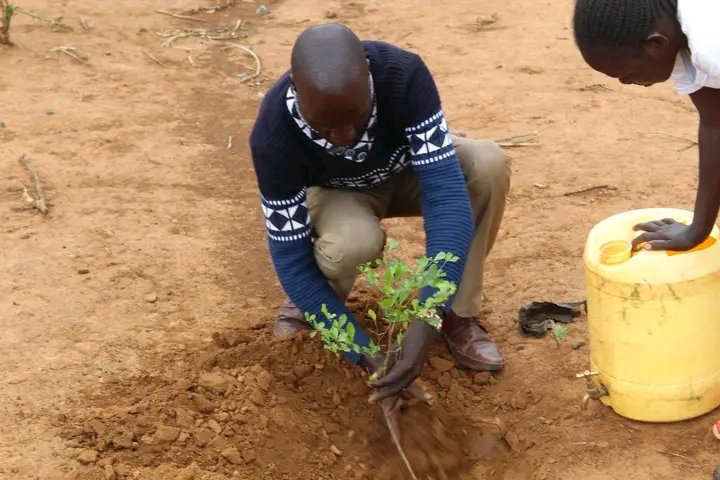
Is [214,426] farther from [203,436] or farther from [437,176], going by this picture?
[437,176]

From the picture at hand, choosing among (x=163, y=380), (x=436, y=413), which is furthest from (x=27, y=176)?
(x=436, y=413)

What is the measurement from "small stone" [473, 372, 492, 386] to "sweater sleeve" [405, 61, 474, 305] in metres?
0.48

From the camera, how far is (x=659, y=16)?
88.0 inches

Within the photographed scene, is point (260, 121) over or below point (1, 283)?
over

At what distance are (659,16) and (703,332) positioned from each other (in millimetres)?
841

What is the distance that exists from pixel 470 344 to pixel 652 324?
74 cm

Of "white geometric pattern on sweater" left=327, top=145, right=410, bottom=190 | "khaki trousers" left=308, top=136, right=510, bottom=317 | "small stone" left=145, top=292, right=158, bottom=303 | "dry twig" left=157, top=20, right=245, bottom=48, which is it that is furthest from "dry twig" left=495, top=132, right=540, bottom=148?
"dry twig" left=157, top=20, right=245, bottom=48

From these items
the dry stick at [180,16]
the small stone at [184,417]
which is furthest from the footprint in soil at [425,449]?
the dry stick at [180,16]

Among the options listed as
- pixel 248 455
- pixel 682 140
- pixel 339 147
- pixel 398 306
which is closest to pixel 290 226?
pixel 339 147

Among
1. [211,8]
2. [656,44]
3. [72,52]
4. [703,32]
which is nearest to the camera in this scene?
[703,32]

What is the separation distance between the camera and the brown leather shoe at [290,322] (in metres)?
3.19

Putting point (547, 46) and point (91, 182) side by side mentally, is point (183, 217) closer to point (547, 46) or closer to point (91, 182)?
point (91, 182)

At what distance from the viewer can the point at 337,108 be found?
237 centimetres

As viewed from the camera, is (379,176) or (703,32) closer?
(703,32)
